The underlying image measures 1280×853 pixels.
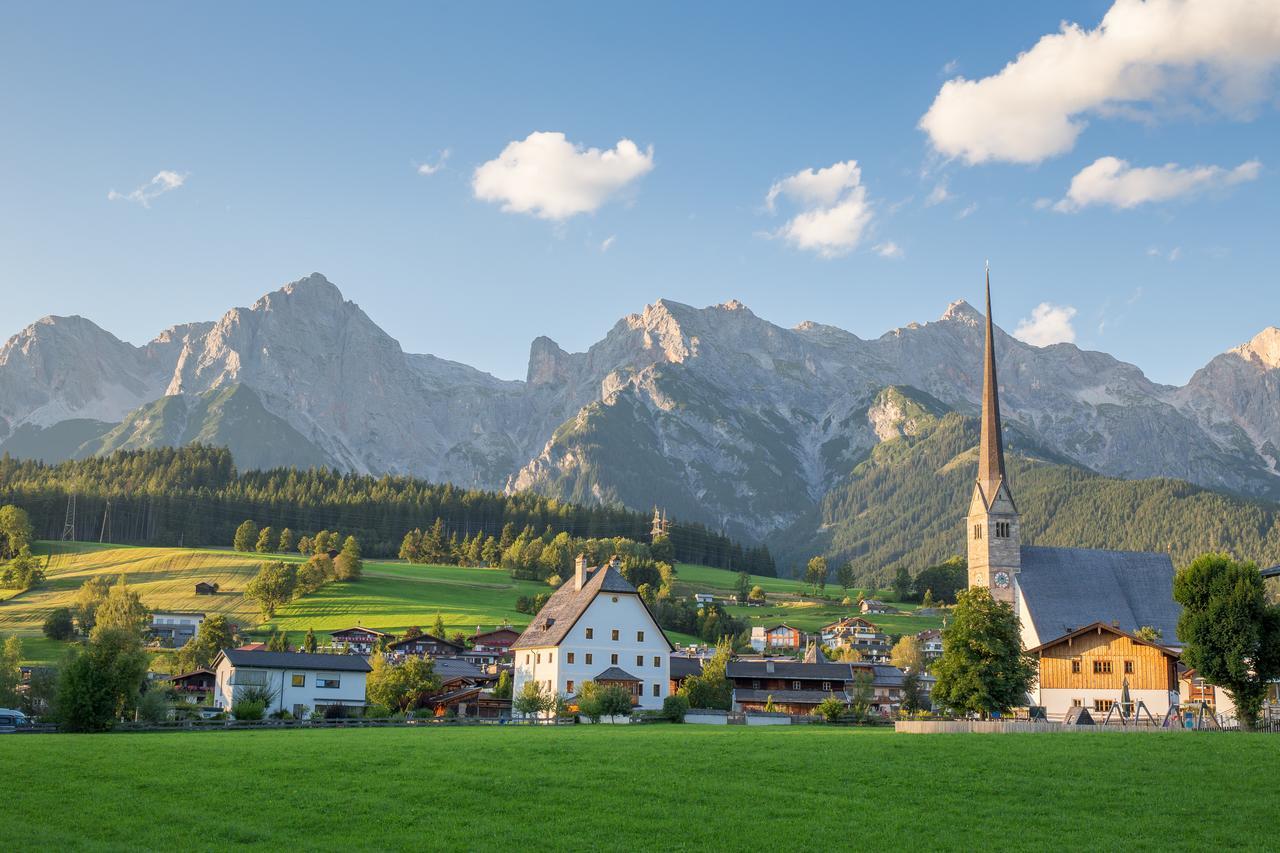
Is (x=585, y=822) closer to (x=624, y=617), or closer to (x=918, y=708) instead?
(x=624, y=617)

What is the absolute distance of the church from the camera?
10206cm

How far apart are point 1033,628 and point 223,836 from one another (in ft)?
278

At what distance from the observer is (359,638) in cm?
12600

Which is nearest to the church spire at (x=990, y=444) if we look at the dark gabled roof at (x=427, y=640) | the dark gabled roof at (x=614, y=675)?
the dark gabled roof at (x=614, y=675)

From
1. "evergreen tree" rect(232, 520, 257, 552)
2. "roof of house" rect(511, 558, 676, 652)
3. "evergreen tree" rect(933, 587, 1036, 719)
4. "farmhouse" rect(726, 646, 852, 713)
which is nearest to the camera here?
"evergreen tree" rect(933, 587, 1036, 719)

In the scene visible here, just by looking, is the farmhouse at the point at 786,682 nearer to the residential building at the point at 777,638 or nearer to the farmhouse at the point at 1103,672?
the farmhouse at the point at 1103,672

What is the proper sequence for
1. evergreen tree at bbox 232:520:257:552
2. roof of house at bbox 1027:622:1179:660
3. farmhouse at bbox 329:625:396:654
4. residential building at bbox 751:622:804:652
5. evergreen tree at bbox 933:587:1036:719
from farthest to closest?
1. evergreen tree at bbox 232:520:257:552
2. residential building at bbox 751:622:804:652
3. farmhouse at bbox 329:625:396:654
4. roof of house at bbox 1027:622:1179:660
5. evergreen tree at bbox 933:587:1036:719

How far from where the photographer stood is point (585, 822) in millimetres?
29734

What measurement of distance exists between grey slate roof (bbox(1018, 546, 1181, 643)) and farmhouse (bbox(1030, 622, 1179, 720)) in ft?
81.8

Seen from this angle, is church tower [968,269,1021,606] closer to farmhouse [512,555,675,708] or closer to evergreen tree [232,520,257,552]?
farmhouse [512,555,675,708]

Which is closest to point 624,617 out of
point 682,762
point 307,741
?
point 307,741

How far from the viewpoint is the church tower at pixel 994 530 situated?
105562mm

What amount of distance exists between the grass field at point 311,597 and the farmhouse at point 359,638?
5.82m

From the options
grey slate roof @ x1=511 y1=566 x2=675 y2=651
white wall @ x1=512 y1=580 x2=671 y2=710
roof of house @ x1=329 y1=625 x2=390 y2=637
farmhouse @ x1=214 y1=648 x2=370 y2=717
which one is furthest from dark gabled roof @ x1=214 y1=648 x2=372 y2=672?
roof of house @ x1=329 y1=625 x2=390 y2=637
